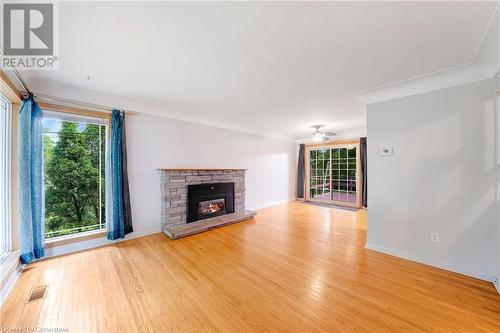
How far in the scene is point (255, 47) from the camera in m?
1.76

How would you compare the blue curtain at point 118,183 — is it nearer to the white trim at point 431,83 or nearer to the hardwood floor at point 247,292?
the hardwood floor at point 247,292

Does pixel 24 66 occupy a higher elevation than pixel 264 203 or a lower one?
higher

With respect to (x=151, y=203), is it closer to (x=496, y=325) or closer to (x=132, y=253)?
(x=132, y=253)

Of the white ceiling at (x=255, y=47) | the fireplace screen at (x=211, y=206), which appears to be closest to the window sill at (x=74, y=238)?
the fireplace screen at (x=211, y=206)

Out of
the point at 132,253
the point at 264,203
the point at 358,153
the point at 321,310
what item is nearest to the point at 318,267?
the point at 321,310

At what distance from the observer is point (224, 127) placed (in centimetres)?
483

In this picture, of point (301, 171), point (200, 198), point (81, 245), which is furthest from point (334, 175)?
point (81, 245)

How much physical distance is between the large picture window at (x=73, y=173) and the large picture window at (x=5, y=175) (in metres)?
0.39

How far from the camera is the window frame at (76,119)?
2.66m

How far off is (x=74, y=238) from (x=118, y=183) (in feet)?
3.22

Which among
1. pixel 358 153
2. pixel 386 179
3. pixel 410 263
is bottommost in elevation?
pixel 410 263

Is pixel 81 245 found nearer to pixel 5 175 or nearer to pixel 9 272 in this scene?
pixel 9 272

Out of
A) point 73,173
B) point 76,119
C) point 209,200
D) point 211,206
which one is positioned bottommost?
point 211,206

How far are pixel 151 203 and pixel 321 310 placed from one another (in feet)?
10.5
